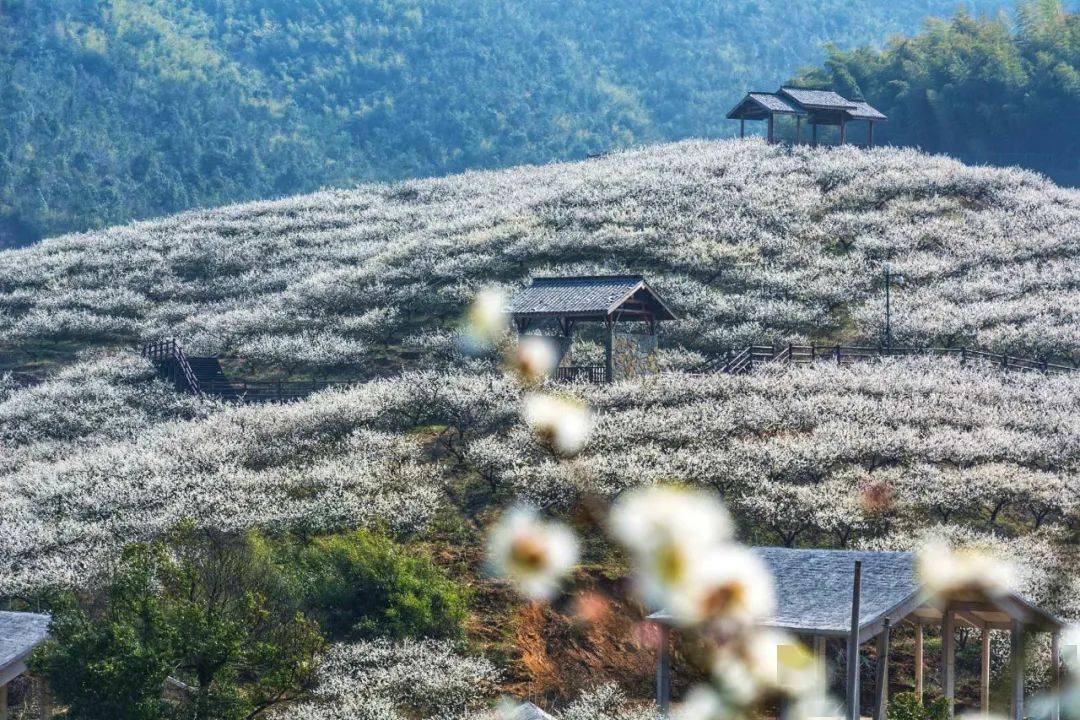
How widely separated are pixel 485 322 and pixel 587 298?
1161 centimetres

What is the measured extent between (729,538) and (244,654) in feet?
47.7

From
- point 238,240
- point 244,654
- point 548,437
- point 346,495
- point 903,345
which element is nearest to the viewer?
point 244,654

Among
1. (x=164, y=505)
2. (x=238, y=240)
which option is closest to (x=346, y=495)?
(x=164, y=505)

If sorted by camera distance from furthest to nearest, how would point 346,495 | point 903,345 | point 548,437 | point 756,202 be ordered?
point 756,202 < point 903,345 < point 548,437 < point 346,495

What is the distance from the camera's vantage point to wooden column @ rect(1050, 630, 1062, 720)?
94.7 ft

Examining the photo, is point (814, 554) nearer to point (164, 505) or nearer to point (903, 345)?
point (164, 505)

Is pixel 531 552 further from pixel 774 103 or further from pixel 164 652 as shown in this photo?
pixel 774 103

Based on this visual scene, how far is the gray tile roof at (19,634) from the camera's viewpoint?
98.1 feet

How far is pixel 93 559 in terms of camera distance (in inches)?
1597

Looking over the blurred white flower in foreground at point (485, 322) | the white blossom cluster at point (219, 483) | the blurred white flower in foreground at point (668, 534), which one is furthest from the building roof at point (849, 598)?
the blurred white flower in foreground at point (485, 322)

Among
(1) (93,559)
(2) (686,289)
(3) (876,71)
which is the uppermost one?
(3) (876,71)

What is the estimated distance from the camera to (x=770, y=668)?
3141 cm

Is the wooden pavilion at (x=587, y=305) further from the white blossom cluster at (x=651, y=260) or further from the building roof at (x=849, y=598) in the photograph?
the building roof at (x=849, y=598)

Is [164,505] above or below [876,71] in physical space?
below
